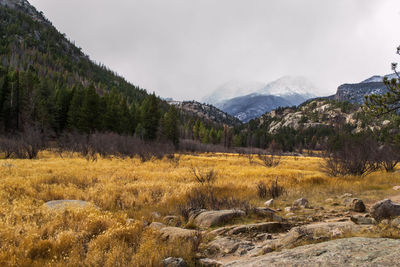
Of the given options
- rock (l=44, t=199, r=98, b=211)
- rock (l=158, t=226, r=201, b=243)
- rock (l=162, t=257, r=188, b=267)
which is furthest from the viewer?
rock (l=44, t=199, r=98, b=211)

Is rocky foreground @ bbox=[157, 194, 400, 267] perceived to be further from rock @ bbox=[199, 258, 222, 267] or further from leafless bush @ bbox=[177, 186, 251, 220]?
leafless bush @ bbox=[177, 186, 251, 220]

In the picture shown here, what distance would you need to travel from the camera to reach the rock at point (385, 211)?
636 cm

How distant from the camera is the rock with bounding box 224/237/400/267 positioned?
9.41ft

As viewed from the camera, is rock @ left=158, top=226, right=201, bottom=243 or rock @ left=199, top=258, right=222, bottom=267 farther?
rock @ left=158, top=226, right=201, bottom=243

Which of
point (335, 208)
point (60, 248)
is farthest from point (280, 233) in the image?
point (60, 248)

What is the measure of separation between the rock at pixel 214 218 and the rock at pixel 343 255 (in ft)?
9.98

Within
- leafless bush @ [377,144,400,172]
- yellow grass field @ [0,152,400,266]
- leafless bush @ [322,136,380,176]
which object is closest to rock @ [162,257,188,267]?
yellow grass field @ [0,152,400,266]

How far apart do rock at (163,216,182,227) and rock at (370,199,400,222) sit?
5.90 m

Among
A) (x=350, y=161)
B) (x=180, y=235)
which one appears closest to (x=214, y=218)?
(x=180, y=235)

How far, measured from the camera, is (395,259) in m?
2.77

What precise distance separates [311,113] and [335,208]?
192439mm

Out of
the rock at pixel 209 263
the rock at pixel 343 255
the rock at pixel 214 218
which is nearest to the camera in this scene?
the rock at pixel 343 255

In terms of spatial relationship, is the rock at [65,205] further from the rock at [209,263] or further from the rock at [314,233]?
the rock at [314,233]

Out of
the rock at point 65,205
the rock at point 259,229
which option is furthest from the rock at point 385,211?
the rock at point 65,205
